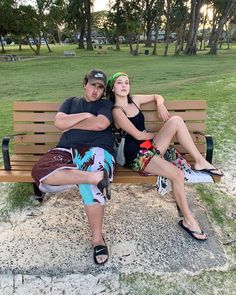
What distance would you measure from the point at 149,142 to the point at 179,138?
0.33 metres

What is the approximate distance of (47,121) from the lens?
4020 mm

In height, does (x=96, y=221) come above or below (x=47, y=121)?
below

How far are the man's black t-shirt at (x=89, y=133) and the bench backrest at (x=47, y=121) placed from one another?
17.4 inches

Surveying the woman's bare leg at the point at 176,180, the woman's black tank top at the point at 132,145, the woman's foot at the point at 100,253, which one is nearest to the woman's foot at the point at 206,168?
the woman's bare leg at the point at 176,180

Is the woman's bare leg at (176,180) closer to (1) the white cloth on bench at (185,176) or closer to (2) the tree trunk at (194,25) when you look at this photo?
(1) the white cloth on bench at (185,176)

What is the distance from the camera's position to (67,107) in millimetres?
3646

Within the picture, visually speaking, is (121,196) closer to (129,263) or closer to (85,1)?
(129,263)

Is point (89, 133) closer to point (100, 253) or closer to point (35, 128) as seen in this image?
point (35, 128)

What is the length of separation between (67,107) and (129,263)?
1.62 meters

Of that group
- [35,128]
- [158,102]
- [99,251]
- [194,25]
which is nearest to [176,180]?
[99,251]

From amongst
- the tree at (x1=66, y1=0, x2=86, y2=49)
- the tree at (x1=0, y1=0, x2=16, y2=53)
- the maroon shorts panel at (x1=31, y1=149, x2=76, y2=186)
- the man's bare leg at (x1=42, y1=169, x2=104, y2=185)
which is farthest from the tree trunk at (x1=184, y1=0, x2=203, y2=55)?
the man's bare leg at (x1=42, y1=169, x2=104, y2=185)

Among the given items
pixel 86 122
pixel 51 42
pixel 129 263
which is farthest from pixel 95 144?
pixel 51 42

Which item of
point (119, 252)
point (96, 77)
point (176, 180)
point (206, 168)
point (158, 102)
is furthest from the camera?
point (158, 102)

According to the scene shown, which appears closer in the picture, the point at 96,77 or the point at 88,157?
the point at 88,157
